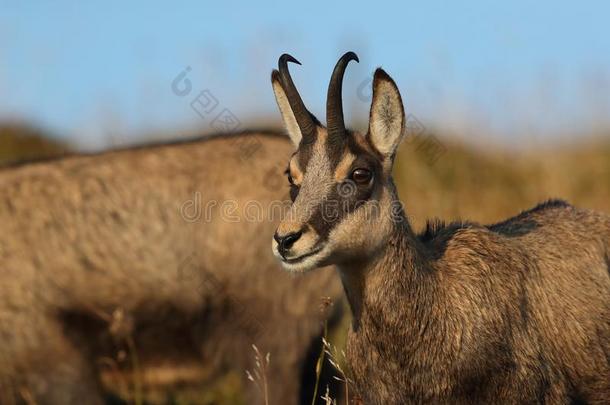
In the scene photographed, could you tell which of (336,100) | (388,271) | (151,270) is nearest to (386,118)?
(336,100)

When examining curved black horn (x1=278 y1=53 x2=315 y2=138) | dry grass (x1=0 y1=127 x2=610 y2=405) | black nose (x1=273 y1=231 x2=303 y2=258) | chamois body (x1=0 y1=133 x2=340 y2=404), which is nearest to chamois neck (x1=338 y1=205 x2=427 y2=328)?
black nose (x1=273 y1=231 x2=303 y2=258)

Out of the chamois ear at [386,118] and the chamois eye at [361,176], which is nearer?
the chamois eye at [361,176]

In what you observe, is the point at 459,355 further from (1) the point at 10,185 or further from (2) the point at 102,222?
(1) the point at 10,185

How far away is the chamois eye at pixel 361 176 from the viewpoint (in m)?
5.19

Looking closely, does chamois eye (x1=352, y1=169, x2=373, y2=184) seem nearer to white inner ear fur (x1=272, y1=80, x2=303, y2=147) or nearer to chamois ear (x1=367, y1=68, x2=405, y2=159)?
chamois ear (x1=367, y1=68, x2=405, y2=159)

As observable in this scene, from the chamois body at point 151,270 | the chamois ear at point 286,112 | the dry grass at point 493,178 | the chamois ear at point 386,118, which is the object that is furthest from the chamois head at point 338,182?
the dry grass at point 493,178

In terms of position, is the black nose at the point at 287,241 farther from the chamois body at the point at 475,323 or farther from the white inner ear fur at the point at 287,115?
the white inner ear fur at the point at 287,115

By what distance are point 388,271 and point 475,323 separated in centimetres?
47

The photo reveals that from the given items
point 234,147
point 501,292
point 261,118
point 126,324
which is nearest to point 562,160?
point 261,118

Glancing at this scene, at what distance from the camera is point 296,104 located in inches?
214

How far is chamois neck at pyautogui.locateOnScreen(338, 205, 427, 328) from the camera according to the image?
17.4 ft

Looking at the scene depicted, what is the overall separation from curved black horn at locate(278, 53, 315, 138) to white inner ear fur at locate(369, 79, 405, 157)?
30cm

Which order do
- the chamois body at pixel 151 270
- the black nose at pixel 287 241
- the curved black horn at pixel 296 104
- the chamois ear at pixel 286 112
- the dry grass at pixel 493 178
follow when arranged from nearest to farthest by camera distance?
the black nose at pixel 287 241 < the curved black horn at pixel 296 104 < the chamois ear at pixel 286 112 < the chamois body at pixel 151 270 < the dry grass at pixel 493 178

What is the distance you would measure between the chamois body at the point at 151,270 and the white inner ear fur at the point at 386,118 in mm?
2693
